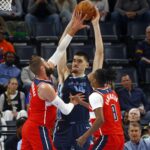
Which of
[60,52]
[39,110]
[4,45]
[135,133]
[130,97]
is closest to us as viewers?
[39,110]

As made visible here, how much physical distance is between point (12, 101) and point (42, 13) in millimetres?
3179

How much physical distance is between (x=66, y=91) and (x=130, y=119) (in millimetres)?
2871

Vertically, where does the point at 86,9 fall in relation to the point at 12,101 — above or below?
above

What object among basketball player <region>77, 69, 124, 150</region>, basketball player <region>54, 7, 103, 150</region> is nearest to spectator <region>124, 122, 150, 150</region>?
basketball player <region>54, 7, 103, 150</region>

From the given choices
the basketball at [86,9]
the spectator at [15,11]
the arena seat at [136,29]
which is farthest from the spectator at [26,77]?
the basketball at [86,9]

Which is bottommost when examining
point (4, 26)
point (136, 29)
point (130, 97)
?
point (130, 97)

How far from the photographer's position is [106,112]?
9.02m

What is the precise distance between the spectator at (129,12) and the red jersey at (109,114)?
711cm

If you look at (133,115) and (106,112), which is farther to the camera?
(133,115)

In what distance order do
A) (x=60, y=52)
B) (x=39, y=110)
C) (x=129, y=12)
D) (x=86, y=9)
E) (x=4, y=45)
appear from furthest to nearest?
(x=129, y=12)
(x=4, y=45)
(x=86, y=9)
(x=60, y=52)
(x=39, y=110)

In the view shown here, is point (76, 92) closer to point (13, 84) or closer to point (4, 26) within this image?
point (13, 84)

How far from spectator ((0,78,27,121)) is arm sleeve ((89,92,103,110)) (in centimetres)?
422

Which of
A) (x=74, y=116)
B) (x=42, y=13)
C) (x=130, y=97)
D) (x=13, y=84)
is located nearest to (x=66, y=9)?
(x=42, y=13)

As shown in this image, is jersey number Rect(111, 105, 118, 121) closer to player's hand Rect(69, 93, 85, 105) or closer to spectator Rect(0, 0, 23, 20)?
player's hand Rect(69, 93, 85, 105)
